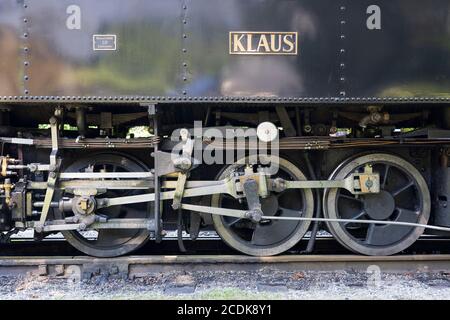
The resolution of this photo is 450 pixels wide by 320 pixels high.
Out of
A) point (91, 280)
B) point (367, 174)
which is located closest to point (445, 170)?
point (367, 174)

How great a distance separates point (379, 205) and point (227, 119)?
1.87 meters

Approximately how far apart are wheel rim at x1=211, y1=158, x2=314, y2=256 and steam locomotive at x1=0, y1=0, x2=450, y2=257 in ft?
0.05

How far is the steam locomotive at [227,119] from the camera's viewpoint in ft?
12.1

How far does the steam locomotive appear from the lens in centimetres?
369

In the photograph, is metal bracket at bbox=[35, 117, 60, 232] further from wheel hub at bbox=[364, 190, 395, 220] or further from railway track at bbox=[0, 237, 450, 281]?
wheel hub at bbox=[364, 190, 395, 220]

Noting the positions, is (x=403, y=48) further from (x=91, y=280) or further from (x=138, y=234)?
(x=91, y=280)

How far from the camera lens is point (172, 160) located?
3.97 m

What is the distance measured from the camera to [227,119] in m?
4.40

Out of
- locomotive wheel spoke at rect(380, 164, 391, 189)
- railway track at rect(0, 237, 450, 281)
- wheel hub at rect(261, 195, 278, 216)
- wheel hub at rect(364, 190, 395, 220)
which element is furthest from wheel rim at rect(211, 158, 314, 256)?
locomotive wheel spoke at rect(380, 164, 391, 189)

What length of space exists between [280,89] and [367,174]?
133cm

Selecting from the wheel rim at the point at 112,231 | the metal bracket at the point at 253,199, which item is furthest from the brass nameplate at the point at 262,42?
the wheel rim at the point at 112,231

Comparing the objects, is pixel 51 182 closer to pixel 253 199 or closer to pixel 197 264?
pixel 197 264

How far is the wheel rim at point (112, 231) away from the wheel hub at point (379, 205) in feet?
7.76

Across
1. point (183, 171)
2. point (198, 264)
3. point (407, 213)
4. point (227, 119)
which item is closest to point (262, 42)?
point (227, 119)
